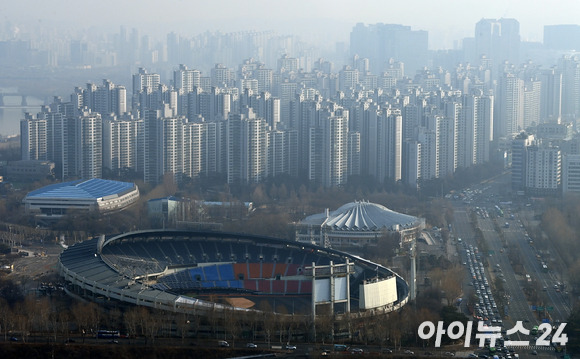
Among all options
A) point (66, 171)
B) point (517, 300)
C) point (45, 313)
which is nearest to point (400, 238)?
point (517, 300)

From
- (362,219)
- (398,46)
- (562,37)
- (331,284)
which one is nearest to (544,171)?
(362,219)

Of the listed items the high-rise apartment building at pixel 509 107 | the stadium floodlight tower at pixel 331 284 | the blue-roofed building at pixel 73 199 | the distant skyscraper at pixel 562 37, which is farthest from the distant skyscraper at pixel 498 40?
the stadium floodlight tower at pixel 331 284

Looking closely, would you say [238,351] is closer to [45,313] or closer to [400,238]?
[45,313]

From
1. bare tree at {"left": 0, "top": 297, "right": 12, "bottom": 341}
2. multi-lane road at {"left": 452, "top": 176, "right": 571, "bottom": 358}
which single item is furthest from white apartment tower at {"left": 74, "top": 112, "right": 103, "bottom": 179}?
bare tree at {"left": 0, "top": 297, "right": 12, "bottom": 341}

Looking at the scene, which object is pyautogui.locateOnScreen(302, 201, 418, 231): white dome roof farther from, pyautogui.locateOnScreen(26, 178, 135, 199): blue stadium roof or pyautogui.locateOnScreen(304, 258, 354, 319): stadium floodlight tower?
pyautogui.locateOnScreen(304, 258, 354, 319): stadium floodlight tower

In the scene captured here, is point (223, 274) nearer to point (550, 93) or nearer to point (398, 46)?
point (550, 93)
